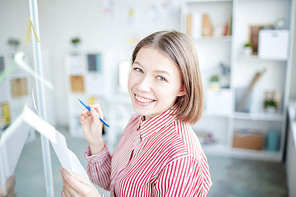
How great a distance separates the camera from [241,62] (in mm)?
3223

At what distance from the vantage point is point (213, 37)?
3074 millimetres

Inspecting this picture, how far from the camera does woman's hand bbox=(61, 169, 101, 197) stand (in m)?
0.58

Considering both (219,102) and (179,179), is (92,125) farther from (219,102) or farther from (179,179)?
(219,102)

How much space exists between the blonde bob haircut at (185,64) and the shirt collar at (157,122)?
1.0 inches

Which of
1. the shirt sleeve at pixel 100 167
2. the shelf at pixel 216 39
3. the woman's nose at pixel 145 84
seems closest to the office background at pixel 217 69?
the shelf at pixel 216 39

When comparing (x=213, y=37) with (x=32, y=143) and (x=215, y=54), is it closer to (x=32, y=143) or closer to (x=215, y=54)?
(x=215, y=54)

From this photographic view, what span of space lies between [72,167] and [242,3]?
10.1 feet

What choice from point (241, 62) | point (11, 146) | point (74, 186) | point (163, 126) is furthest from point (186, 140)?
point (241, 62)

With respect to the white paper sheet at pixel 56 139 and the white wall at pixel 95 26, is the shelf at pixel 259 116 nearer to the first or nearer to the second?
the white wall at pixel 95 26

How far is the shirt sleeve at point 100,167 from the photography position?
906mm

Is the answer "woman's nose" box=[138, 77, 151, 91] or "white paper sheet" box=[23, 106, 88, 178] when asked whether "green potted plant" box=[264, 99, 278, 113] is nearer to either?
"woman's nose" box=[138, 77, 151, 91]

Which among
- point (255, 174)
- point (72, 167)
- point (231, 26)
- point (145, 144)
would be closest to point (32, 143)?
point (72, 167)

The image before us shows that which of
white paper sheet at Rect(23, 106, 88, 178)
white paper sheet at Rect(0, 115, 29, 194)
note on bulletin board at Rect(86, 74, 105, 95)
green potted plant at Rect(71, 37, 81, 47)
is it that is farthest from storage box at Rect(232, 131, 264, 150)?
white paper sheet at Rect(0, 115, 29, 194)

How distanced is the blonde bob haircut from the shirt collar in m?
0.03
